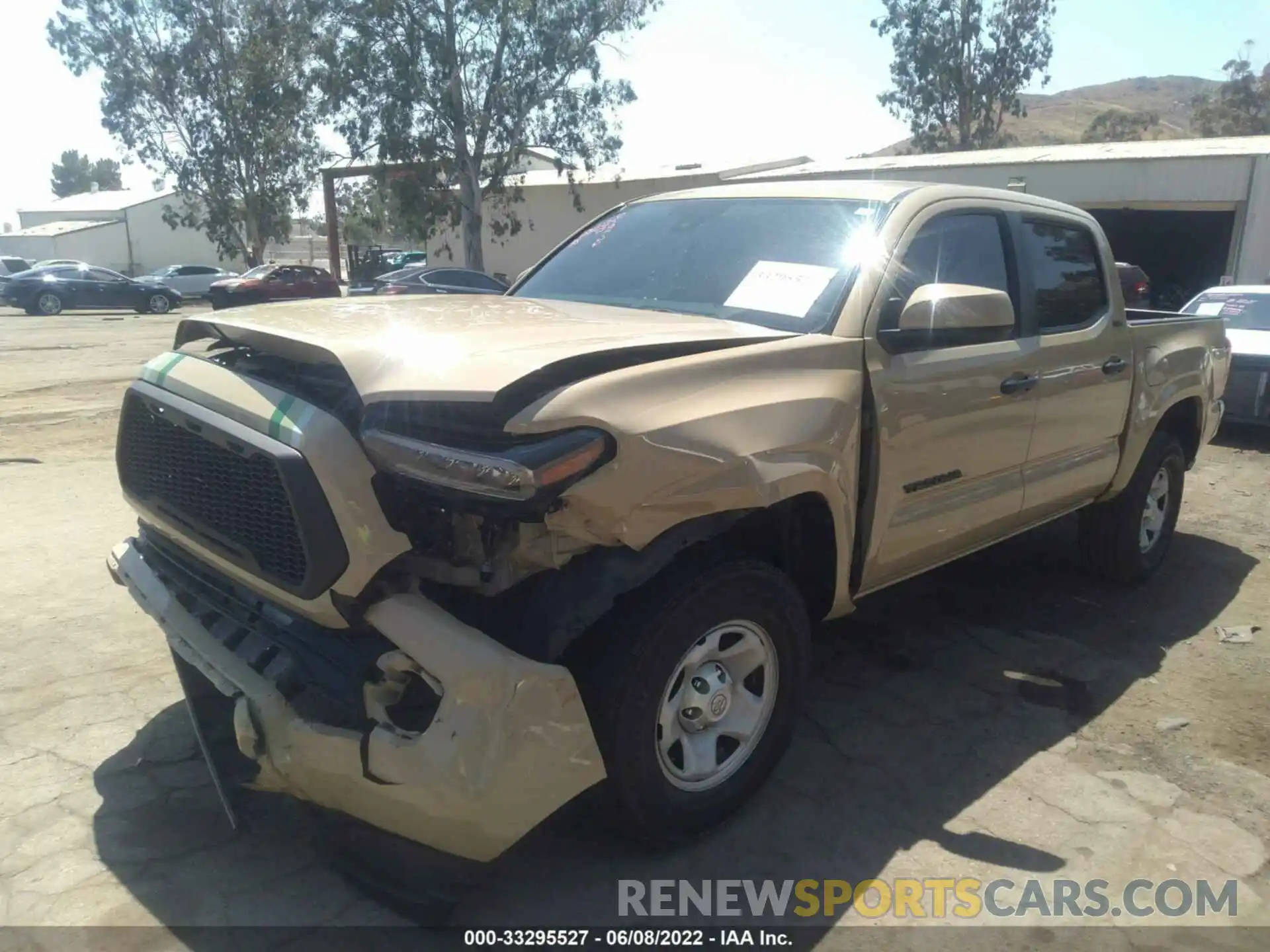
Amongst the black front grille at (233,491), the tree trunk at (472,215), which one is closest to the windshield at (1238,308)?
the black front grille at (233,491)

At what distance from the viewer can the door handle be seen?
150 inches

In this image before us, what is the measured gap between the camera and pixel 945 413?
353cm

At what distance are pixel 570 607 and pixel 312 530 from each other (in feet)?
2.12

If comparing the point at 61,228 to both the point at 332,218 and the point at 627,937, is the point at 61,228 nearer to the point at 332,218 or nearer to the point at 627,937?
the point at 332,218

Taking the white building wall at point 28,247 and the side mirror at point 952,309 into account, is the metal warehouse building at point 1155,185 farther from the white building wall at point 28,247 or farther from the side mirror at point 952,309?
the white building wall at point 28,247

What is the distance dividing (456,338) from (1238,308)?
9.95 meters

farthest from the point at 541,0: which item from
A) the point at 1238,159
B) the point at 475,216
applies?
the point at 1238,159

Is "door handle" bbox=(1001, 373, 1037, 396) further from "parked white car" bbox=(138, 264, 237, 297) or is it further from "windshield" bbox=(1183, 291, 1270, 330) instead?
"parked white car" bbox=(138, 264, 237, 297)

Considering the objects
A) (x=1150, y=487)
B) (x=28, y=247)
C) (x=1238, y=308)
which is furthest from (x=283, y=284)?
(x=28, y=247)

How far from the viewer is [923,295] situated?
329cm

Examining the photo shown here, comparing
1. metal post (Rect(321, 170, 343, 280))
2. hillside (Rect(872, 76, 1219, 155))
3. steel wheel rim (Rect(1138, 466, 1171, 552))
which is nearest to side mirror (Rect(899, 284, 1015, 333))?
steel wheel rim (Rect(1138, 466, 1171, 552))

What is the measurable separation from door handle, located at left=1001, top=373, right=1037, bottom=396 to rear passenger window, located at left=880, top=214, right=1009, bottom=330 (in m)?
0.38

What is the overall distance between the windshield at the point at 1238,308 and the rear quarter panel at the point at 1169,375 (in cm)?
461

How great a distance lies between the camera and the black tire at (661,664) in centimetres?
261
